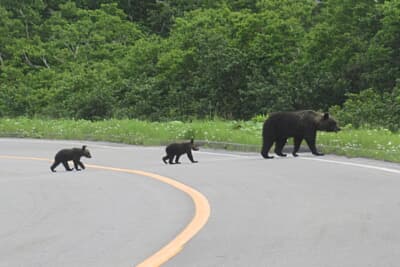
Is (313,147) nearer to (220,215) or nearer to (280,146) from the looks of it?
(280,146)

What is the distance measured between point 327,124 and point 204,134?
559 cm

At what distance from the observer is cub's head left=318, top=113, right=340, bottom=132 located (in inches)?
685

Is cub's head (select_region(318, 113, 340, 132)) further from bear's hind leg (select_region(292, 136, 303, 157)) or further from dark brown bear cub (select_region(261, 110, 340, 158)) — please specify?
bear's hind leg (select_region(292, 136, 303, 157))

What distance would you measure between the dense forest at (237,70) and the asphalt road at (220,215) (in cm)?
1336

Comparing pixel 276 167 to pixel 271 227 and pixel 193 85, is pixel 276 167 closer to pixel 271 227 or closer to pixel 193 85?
pixel 271 227

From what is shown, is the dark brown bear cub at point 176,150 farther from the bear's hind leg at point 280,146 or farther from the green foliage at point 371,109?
the green foliage at point 371,109

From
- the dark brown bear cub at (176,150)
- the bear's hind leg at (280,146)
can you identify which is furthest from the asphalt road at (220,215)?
the bear's hind leg at (280,146)

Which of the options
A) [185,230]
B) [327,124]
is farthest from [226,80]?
[185,230]

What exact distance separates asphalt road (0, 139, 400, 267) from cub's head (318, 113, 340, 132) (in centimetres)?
193

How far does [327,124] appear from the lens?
1752 cm

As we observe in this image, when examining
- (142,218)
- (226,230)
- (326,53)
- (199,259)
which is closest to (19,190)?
(142,218)

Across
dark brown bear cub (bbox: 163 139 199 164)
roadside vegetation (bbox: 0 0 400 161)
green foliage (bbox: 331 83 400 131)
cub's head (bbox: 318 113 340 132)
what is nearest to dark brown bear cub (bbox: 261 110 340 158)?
→ cub's head (bbox: 318 113 340 132)

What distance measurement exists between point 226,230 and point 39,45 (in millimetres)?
51030

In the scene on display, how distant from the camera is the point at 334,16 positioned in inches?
1411
